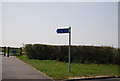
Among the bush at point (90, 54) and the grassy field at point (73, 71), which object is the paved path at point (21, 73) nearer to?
the grassy field at point (73, 71)

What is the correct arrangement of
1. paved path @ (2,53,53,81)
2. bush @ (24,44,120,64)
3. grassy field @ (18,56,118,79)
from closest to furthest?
paved path @ (2,53,53,81) → grassy field @ (18,56,118,79) → bush @ (24,44,120,64)

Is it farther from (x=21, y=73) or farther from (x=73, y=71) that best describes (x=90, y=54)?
(x=21, y=73)

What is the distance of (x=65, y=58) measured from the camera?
24.4 meters

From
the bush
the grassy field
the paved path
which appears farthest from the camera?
the bush

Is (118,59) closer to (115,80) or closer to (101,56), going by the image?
(101,56)

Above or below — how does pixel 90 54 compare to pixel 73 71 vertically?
above

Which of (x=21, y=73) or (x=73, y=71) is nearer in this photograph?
(x=21, y=73)

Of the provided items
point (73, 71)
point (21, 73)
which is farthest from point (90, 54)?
point (21, 73)

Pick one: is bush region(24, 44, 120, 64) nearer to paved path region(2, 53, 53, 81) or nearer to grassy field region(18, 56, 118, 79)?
grassy field region(18, 56, 118, 79)

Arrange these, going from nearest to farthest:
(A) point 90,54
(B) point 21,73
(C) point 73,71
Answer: (B) point 21,73 → (C) point 73,71 → (A) point 90,54

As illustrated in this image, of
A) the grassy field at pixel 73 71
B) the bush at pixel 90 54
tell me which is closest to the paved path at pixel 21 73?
the grassy field at pixel 73 71

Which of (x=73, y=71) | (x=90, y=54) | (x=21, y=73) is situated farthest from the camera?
(x=90, y=54)

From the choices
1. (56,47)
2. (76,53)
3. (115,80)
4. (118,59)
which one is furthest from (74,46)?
(115,80)

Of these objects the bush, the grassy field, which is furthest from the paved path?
the bush
